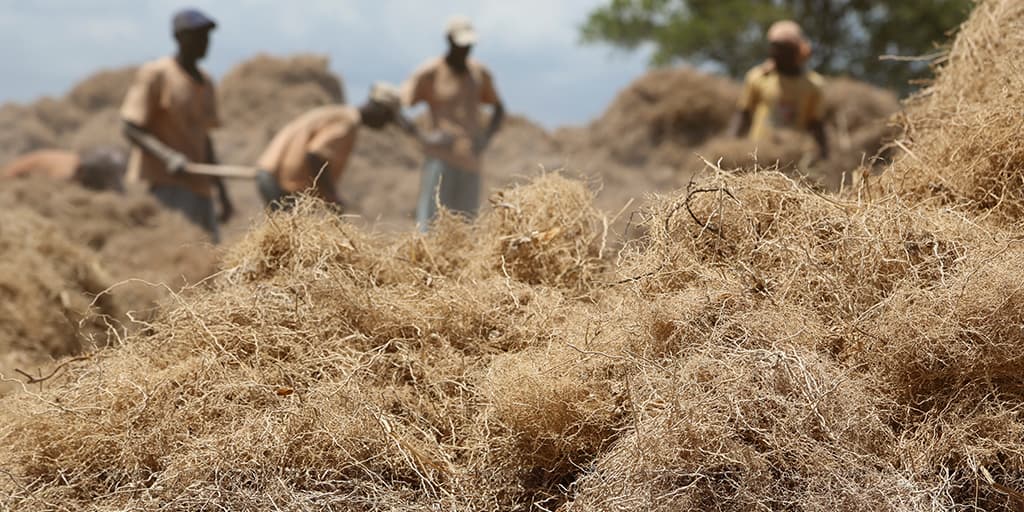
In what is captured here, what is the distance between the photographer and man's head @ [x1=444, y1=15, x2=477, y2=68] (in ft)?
21.2

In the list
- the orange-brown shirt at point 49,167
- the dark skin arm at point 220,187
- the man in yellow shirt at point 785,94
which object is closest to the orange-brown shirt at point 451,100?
the dark skin arm at point 220,187

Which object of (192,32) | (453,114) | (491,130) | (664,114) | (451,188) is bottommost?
(664,114)

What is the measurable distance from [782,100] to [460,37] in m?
2.19

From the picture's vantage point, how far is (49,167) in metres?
6.93

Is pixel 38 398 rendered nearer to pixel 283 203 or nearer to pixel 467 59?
pixel 283 203

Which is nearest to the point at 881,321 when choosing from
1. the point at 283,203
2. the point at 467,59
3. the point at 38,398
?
the point at 283,203

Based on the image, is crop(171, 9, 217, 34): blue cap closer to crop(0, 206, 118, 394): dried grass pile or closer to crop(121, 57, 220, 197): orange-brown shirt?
crop(121, 57, 220, 197): orange-brown shirt

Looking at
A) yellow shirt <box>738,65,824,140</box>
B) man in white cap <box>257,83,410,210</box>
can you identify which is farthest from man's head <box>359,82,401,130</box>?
yellow shirt <box>738,65,824,140</box>

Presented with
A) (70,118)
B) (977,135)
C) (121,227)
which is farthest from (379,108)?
(70,118)

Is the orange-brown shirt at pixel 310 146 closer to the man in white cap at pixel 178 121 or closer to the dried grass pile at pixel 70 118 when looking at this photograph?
the man in white cap at pixel 178 121

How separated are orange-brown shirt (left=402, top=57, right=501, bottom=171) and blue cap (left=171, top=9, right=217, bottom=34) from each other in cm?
138

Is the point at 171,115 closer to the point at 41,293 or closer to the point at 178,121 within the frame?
the point at 178,121

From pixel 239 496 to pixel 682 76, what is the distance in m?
10.1

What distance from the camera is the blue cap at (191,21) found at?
5863 mm
